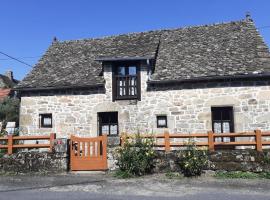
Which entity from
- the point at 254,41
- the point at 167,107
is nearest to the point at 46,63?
the point at 167,107

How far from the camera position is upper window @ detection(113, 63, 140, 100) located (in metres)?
16.1

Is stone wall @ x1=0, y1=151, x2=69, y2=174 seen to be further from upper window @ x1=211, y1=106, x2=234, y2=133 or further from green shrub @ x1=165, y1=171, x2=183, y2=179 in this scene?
upper window @ x1=211, y1=106, x2=234, y2=133

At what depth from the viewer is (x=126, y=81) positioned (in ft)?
53.3

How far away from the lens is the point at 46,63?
19.0m

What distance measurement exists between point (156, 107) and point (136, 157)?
17.4ft

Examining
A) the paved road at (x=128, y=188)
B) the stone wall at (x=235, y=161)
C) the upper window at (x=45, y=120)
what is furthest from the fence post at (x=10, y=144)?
the stone wall at (x=235, y=161)

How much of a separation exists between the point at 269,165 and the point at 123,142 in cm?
453

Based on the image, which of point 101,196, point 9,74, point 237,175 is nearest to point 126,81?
point 237,175

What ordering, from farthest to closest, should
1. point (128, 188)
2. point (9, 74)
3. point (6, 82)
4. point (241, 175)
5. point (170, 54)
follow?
point (9, 74), point (6, 82), point (170, 54), point (241, 175), point (128, 188)

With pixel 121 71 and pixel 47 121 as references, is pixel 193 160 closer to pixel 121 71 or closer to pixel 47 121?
pixel 121 71

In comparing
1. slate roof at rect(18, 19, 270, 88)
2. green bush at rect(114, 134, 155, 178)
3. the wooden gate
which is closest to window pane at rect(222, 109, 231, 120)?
slate roof at rect(18, 19, 270, 88)

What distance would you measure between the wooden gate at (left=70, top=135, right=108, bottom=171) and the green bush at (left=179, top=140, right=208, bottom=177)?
8.66 feet

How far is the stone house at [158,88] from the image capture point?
48.6ft

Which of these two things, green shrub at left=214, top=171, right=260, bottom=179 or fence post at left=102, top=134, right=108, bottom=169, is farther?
fence post at left=102, top=134, right=108, bottom=169
